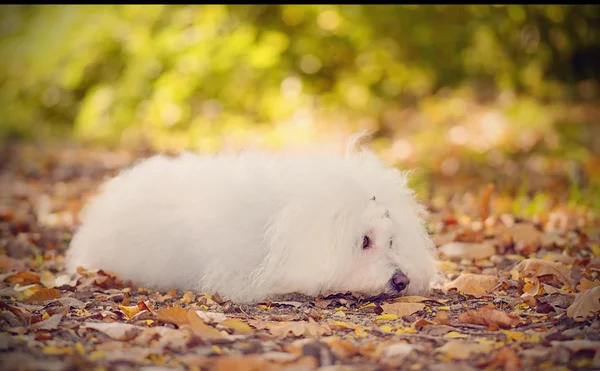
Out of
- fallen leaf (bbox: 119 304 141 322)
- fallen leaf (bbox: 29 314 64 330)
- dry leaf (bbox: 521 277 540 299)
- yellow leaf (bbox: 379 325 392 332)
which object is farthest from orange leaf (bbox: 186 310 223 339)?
dry leaf (bbox: 521 277 540 299)

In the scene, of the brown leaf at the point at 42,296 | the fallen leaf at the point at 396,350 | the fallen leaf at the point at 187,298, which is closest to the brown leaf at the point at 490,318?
the fallen leaf at the point at 396,350

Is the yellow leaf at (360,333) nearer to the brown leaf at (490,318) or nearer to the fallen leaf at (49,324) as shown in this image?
the brown leaf at (490,318)

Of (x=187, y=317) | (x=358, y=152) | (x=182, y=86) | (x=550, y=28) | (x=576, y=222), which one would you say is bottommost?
(x=187, y=317)

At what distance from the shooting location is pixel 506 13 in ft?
31.0

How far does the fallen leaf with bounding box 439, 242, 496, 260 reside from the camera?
462 centimetres

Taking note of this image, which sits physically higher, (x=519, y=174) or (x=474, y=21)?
(x=474, y=21)

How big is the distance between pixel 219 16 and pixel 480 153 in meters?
4.26

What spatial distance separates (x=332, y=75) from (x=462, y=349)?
332 inches

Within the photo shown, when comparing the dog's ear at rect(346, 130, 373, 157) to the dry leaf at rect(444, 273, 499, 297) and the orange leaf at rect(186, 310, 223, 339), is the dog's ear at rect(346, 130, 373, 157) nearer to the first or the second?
the dry leaf at rect(444, 273, 499, 297)

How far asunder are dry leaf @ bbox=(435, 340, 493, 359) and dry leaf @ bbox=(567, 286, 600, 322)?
0.63m

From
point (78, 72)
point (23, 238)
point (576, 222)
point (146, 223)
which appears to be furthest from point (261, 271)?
point (78, 72)

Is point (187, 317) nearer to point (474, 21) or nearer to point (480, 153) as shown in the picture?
point (480, 153)

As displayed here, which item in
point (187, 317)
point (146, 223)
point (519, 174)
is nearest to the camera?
point (187, 317)

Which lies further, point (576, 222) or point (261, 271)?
point (576, 222)
